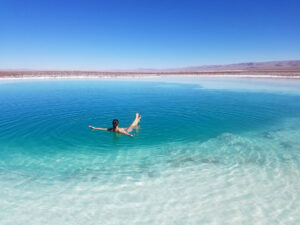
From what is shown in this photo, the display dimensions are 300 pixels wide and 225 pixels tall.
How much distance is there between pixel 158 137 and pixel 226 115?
→ 773 cm

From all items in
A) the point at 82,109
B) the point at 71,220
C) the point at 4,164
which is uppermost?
the point at 82,109

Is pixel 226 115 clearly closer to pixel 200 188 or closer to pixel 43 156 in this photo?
pixel 200 188

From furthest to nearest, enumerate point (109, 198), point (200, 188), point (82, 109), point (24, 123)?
point (82, 109)
point (24, 123)
point (200, 188)
point (109, 198)

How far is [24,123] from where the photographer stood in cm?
1255

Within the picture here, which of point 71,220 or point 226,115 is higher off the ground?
point 226,115

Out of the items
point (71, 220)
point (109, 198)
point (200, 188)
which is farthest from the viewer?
point (200, 188)

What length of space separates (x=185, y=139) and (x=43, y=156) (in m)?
6.83

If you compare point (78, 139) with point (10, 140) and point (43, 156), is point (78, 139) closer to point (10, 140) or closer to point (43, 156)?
point (43, 156)

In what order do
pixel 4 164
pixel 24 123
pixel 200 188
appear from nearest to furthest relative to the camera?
pixel 200 188, pixel 4 164, pixel 24 123

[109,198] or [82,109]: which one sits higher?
[82,109]

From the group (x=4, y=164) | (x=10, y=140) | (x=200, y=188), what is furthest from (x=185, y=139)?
(x=10, y=140)

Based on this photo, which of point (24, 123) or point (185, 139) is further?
point (24, 123)

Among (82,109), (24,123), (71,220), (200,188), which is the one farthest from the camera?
(82,109)

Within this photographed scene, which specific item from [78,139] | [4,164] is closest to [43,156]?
[4,164]
